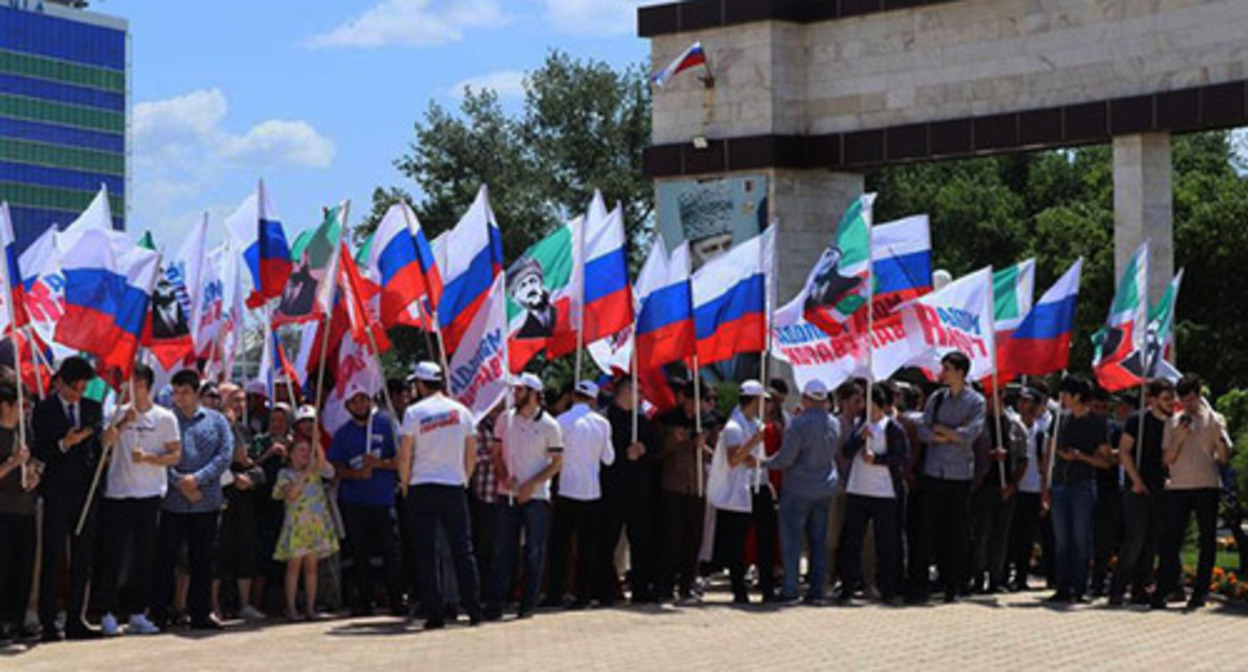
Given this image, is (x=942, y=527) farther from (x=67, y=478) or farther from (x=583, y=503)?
(x=67, y=478)

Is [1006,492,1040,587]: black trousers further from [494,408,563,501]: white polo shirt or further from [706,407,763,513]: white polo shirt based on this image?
[494,408,563,501]: white polo shirt

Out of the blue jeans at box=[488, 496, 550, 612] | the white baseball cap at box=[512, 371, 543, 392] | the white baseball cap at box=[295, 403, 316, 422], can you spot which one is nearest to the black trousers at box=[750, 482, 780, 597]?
the blue jeans at box=[488, 496, 550, 612]

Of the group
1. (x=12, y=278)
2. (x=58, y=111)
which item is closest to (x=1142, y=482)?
(x=12, y=278)

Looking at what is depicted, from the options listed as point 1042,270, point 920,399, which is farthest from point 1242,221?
point 920,399

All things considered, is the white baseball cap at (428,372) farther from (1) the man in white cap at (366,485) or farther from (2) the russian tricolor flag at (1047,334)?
(2) the russian tricolor flag at (1047,334)

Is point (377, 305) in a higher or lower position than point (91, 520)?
higher

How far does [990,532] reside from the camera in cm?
1984

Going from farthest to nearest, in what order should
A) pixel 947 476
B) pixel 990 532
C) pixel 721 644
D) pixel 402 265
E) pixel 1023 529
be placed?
pixel 1023 529
pixel 990 532
pixel 947 476
pixel 402 265
pixel 721 644

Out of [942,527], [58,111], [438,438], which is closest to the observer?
[438,438]

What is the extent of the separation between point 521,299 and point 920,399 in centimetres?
427

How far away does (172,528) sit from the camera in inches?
648

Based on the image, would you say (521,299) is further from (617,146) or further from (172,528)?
(617,146)

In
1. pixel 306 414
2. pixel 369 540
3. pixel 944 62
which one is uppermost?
pixel 944 62

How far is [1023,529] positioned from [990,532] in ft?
2.56
